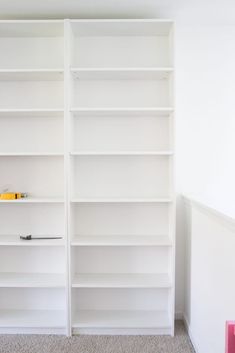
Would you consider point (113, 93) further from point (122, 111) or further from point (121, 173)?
point (121, 173)

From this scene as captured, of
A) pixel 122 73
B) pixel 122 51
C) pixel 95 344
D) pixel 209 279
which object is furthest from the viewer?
pixel 122 51

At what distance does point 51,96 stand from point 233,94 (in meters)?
1.52

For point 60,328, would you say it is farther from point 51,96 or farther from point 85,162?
point 51,96

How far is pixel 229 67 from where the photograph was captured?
2365 millimetres

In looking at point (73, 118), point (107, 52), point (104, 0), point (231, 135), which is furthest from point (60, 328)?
point (104, 0)

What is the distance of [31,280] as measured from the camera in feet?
7.29

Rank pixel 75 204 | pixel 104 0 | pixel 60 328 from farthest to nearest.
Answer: pixel 75 204, pixel 60 328, pixel 104 0

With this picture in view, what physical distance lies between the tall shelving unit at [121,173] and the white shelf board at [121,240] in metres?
0.02

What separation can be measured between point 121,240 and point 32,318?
0.96 meters

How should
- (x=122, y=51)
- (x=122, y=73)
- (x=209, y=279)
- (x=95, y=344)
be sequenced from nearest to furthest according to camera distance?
(x=209, y=279)
(x=95, y=344)
(x=122, y=73)
(x=122, y=51)

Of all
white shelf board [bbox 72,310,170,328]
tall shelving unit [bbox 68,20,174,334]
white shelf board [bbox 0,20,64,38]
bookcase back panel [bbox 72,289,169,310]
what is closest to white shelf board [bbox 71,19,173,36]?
tall shelving unit [bbox 68,20,174,334]

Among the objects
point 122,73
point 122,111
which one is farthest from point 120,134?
point 122,73

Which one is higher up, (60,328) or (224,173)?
(224,173)

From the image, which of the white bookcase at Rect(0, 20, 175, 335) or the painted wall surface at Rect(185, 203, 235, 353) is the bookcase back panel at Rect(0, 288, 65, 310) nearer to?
the white bookcase at Rect(0, 20, 175, 335)
